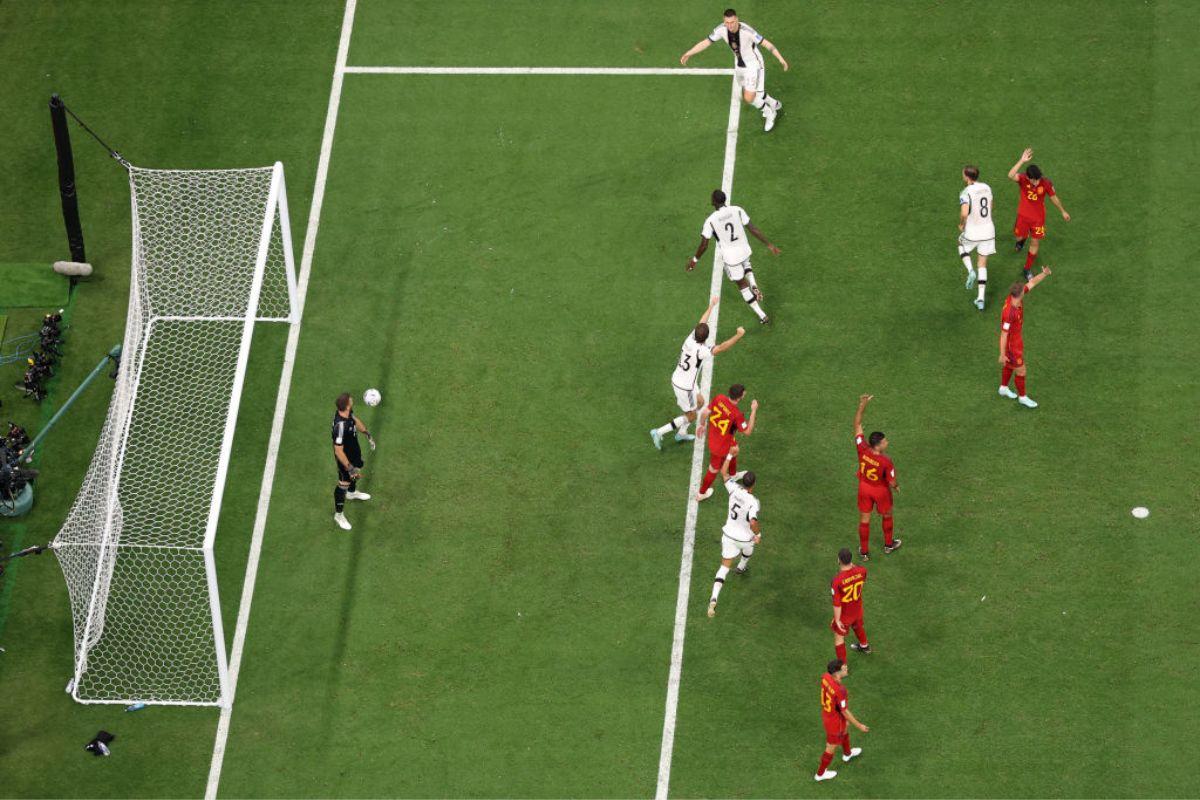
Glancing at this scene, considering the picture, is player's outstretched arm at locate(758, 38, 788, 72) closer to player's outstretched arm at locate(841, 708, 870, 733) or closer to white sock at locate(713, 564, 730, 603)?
white sock at locate(713, 564, 730, 603)

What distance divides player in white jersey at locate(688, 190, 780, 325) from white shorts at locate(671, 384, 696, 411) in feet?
5.91

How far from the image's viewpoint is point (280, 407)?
27.5 m

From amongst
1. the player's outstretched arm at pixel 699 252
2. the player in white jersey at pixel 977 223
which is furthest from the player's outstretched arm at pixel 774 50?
the player in white jersey at pixel 977 223

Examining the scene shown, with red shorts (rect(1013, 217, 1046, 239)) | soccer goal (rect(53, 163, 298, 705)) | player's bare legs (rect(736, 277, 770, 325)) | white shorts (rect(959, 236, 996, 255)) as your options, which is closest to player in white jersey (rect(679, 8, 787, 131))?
player's bare legs (rect(736, 277, 770, 325))

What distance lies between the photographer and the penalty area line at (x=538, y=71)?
30.0 m

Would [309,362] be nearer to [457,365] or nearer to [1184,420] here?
[457,365]

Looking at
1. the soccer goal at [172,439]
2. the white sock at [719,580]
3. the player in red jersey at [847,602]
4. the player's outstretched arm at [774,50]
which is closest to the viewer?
the player in red jersey at [847,602]

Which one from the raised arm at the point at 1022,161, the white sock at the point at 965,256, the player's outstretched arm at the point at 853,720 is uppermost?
the raised arm at the point at 1022,161

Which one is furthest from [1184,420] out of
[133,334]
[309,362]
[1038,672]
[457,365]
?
[133,334]

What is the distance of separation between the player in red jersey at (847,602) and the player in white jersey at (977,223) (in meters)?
4.52

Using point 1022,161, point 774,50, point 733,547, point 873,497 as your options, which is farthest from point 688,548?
point 774,50

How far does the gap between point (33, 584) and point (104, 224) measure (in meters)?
5.33

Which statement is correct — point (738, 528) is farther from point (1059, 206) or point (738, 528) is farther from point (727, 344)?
point (1059, 206)

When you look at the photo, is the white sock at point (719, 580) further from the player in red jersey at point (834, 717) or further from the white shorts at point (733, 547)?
the player in red jersey at point (834, 717)
